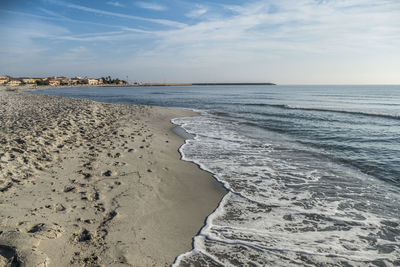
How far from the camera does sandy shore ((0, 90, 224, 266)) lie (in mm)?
3160

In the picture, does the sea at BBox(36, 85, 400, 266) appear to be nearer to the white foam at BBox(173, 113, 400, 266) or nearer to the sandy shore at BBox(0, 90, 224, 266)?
the white foam at BBox(173, 113, 400, 266)

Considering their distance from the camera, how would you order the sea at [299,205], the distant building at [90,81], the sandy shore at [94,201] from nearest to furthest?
the sandy shore at [94,201] → the sea at [299,205] → the distant building at [90,81]

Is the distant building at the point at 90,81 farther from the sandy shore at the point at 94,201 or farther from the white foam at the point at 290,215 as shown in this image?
the white foam at the point at 290,215

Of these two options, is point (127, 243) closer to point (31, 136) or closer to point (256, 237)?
point (256, 237)

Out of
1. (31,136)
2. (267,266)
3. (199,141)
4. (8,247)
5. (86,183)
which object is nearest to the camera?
(8,247)

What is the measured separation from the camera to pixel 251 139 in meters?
11.4

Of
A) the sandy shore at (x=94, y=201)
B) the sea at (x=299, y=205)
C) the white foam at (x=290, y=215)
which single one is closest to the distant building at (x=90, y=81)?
the sandy shore at (x=94, y=201)

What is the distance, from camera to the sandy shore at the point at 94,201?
3160 millimetres

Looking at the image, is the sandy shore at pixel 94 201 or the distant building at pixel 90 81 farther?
the distant building at pixel 90 81

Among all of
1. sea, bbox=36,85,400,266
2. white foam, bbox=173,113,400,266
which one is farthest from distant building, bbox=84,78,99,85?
white foam, bbox=173,113,400,266

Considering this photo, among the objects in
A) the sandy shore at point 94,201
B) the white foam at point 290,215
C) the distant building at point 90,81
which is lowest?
the white foam at point 290,215

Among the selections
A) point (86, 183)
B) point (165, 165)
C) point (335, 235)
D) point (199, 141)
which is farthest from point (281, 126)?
point (86, 183)

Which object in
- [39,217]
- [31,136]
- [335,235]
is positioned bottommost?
[335,235]

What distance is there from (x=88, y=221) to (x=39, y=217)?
783mm
